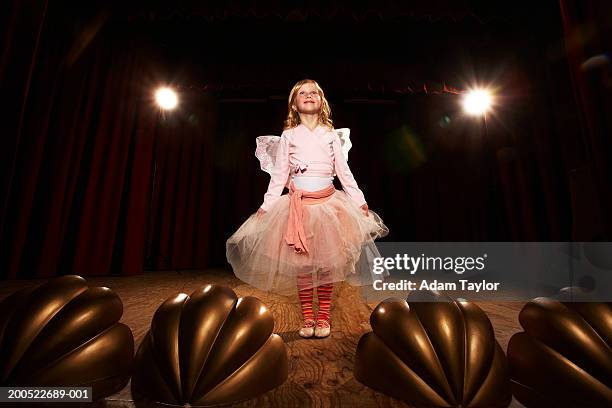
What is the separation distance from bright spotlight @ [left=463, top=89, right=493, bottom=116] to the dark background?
15 centimetres

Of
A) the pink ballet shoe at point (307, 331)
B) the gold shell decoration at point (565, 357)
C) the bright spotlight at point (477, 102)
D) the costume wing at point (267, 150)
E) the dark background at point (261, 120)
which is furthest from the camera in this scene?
the bright spotlight at point (477, 102)

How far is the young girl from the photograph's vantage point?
141 cm

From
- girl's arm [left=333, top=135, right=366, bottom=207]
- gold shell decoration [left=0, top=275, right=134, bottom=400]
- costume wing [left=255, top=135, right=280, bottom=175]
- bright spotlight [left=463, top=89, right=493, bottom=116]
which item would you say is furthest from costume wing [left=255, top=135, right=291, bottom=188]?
bright spotlight [left=463, top=89, right=493, bottom=116]

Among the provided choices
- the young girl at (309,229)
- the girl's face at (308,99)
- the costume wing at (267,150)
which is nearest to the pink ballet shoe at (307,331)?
the young girl at (309,229)

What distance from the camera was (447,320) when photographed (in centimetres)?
79

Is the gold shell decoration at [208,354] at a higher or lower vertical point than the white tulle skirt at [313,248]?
lower

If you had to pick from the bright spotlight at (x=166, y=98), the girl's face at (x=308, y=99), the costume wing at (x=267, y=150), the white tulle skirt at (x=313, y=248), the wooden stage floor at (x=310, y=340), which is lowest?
the wooden stage floor at (x=310, y=340)

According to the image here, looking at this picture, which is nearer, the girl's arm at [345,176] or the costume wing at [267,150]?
the girl's arm at [345,176]

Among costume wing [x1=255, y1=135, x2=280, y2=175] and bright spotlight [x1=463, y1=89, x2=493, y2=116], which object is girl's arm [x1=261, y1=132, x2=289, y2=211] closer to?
costume wing [x1=255, y1=135, x2=280, y2=175]

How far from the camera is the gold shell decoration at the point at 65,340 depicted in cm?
71

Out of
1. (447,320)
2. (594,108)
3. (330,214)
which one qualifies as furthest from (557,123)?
(447,320)

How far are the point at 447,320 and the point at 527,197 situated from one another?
341 cm

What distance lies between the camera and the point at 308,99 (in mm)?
1641

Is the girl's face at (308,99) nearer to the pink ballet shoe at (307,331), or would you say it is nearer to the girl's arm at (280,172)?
the girl's arm at (280,172)
